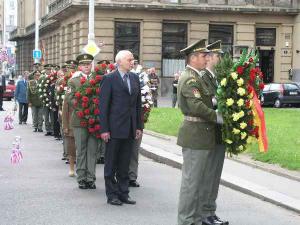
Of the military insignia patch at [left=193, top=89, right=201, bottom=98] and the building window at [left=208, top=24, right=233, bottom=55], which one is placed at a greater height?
the building window at [left=208, top=24, right=233, bottom=55]

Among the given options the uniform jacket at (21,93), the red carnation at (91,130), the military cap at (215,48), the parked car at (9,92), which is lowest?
the parked car at (9,92)

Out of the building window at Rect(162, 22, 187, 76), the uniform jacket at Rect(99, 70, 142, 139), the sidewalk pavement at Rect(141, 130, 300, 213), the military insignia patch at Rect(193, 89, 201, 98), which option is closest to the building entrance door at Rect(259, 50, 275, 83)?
the building window at Rect(162, 22, 187, 76)

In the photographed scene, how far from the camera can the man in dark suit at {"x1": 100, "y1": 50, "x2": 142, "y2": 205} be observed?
955 centimetres

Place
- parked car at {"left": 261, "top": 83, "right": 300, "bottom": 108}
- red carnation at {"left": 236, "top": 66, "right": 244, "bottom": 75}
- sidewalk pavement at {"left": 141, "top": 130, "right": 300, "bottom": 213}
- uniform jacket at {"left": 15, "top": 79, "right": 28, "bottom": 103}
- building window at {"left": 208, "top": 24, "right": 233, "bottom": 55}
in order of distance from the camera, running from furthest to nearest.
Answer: building window at {"left": 208, "top": 24, "right": 233, "bottom": 55}, parked car at {"left": 261, "top": 83, "right": 300, "bottom": 108}, uniform jacket at {"left": 15, "top": 79, "right": 28, "bottom": 103}, sidewalk pavement at {"left": 141, "top": 130, "right": 300, "bottom": 213}, red carnation at {"left": 236, "top": 66, "right": 244, "bottom": 75}

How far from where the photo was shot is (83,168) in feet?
35.8

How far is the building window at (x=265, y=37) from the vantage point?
48562mm

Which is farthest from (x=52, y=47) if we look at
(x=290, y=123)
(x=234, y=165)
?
(x=234, y=165)

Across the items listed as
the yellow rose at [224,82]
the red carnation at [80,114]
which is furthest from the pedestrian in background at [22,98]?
the yellow rose at [224,82]

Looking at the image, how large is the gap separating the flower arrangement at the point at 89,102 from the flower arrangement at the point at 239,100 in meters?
3.27

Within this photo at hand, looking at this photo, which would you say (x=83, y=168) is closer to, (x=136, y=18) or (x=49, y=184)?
(x=49, y=184)

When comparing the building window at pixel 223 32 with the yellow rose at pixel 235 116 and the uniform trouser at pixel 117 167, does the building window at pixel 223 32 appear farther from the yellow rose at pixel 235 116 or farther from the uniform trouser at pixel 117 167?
the yellow rose at pixel 235 116

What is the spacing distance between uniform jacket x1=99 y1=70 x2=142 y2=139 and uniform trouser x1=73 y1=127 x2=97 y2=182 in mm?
1379

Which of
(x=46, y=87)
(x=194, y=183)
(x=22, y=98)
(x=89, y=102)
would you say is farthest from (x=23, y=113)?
(x=194, y=183)

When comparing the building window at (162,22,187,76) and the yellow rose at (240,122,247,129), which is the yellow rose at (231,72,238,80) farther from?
the building window at (162,22,187,76)
